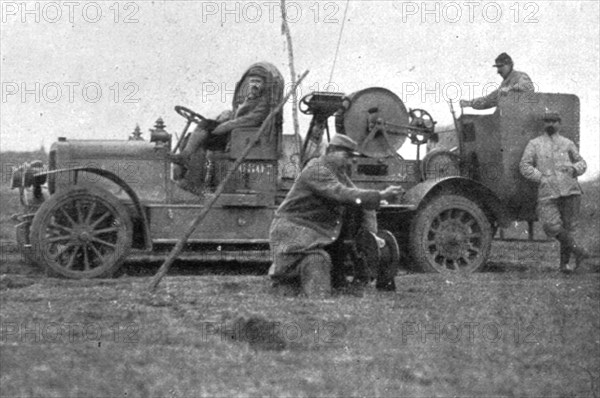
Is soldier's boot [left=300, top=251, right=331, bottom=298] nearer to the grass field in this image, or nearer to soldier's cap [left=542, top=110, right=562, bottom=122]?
the grass field

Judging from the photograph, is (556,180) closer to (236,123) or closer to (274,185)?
(274,185)

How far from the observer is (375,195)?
276 inches

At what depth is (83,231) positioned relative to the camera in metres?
8.49

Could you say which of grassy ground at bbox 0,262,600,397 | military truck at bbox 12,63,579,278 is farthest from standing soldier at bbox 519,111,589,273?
grassy ground at bbox 0,262,600,397

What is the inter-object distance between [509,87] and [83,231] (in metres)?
4.87

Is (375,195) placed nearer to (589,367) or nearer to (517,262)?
(589,367)

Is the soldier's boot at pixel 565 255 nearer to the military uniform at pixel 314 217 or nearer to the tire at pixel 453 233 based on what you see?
the tire at pixel 453 233

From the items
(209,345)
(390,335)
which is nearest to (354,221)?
(390,335)

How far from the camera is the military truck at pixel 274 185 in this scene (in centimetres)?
865

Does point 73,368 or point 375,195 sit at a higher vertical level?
point 375,195

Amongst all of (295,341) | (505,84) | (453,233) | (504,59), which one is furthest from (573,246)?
(295,341)

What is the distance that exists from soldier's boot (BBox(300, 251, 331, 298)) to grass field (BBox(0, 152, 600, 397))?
153 millimetres

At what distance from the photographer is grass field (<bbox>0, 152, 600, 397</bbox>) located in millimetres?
4113

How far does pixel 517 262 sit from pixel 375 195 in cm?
450
